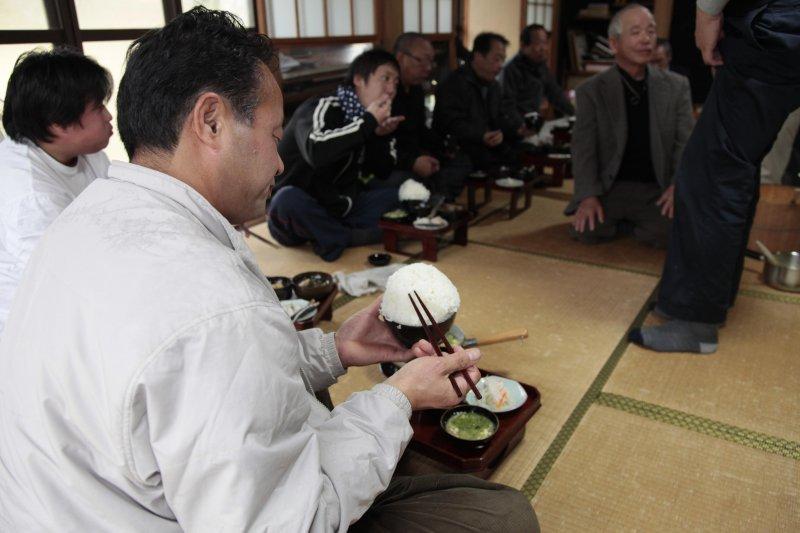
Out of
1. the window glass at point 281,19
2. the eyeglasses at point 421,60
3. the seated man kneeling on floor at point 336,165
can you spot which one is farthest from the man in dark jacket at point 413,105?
the window glass at point 281,19

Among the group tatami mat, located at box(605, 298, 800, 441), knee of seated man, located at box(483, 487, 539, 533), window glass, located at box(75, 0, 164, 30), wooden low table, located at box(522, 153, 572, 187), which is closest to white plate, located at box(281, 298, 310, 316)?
tatami mat, located at box(605, 298, 800, 441)

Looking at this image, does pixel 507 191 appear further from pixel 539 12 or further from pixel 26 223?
pixel 539 12

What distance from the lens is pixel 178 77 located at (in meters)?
1.08

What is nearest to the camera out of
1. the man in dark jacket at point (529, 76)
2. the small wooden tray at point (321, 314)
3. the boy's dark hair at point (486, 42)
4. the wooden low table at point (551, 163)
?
the small wooden tray at point (321, 314)

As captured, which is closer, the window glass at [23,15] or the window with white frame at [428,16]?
the window glass at [23,15]

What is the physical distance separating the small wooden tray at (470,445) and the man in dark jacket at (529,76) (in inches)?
197

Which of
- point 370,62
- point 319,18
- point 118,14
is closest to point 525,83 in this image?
point 319,18

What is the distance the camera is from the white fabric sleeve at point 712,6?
2436 mm

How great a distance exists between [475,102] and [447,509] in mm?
4997

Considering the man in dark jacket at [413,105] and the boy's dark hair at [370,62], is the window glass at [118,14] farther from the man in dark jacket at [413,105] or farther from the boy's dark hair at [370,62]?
the man in dark jacket at [413,105]

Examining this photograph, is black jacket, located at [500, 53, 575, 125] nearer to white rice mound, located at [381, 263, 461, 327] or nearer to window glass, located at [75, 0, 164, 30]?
window glass, located at [75, 0, 164, 30]

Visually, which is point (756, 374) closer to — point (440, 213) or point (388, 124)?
point (440, 213)

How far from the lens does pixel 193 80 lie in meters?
1.09

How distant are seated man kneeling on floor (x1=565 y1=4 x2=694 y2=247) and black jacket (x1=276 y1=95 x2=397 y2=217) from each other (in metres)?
1.50
